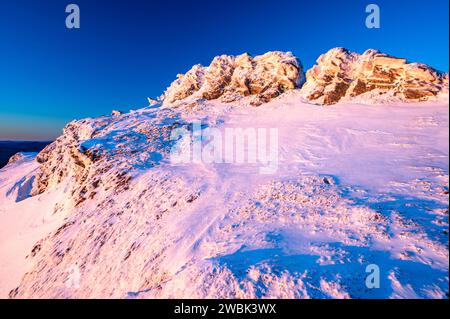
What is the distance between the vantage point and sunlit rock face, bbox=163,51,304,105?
40.5 meters

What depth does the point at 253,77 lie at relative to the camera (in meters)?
44.0

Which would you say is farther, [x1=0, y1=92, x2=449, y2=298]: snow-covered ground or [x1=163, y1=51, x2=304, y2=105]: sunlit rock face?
[x1=163, y1=51, x2=304, y2=105]: sunlit rock face

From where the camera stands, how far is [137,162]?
82.5 ft

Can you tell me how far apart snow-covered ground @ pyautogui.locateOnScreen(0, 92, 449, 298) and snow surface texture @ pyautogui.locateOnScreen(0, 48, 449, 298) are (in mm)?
71

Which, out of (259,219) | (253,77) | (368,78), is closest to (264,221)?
→ (259,219)

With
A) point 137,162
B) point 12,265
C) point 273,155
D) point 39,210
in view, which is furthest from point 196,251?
point 39,210

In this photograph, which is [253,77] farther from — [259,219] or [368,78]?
[259,219]

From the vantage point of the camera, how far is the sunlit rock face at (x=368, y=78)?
85.8 feet

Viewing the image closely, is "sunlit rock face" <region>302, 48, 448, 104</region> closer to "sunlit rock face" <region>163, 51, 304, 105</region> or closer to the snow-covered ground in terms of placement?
the snow-covered ground

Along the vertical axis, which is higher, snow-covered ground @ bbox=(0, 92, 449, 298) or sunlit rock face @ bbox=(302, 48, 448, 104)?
sunlit rock face @ bbox=(302, 48, 448, 104)

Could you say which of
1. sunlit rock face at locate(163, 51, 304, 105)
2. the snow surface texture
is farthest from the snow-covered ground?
sunlit rock face at locate(163, 51, 304, 105)

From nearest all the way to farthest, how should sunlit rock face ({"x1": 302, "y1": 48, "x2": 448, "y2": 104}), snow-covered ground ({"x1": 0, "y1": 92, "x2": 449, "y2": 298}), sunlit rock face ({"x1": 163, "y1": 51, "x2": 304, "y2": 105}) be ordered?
snow-covered ground ({"x1": 0, "y1": 92, "x2": 449, "y2": 298}), sunlit rock face ({"x1": 302, "y1": 48, "x2": 448, "y2": 104}), sunlit rock face ({"x1": 163, "y1": 51, "x2": 304, "y2": 105})

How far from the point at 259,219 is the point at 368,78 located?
27152 millimetres

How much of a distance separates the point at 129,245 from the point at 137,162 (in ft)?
38.8
